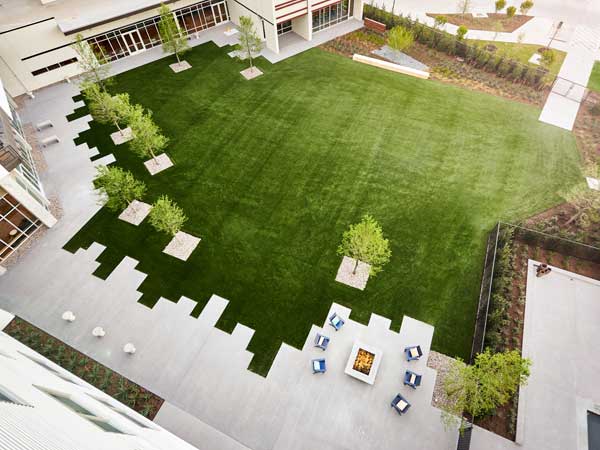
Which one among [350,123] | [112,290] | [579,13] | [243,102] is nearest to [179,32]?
[243,102]

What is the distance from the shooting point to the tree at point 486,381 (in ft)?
45.3

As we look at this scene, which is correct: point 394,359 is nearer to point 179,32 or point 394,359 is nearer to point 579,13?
point 179,32

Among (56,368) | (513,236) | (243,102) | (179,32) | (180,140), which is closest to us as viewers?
(56,368)

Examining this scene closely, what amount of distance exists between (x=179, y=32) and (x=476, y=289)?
3391cm

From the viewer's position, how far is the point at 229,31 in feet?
122

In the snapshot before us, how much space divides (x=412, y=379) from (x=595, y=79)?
112ft

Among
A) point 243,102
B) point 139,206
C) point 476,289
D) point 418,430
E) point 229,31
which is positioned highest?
point 229,31

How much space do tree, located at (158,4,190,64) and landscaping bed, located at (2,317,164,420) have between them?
26440 mm

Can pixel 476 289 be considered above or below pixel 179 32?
below

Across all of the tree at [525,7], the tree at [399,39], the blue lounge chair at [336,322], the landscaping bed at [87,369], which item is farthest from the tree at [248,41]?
the tree at [525,7]

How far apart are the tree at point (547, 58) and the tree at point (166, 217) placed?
117 feet

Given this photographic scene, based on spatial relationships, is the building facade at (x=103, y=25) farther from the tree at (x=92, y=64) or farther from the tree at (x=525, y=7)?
the tree at (x=525, y=7)

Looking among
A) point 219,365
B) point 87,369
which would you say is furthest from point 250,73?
point 87,369

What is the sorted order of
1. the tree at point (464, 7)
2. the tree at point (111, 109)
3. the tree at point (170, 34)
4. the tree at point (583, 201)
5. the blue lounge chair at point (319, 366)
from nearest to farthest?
1. the blue lounge chair at point (319, 366)
2. the tree at point (583, 201)
3. the tree at point (111, 109)
4. the tree at point (170, 34)
5. the tree at point (464, 7)
